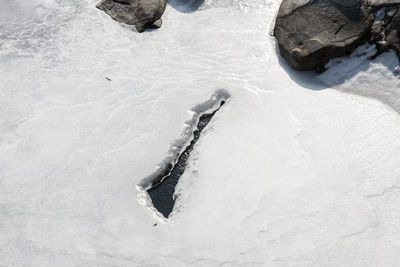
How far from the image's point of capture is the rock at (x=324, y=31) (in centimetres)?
527

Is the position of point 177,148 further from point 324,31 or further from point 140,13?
point 140,13

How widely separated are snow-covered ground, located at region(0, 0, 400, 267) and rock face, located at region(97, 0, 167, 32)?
0.75 feet

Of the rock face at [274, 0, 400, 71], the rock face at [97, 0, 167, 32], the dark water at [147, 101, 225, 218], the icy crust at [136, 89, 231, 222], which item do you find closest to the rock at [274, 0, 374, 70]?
the rock face at [274, 0, 400, 71]

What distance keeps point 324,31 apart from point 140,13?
117 inches

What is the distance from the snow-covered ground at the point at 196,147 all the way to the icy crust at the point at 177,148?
0.08 m

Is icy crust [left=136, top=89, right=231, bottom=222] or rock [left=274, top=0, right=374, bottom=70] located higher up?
rock [left=274, top=0, right=374, bottom=70]

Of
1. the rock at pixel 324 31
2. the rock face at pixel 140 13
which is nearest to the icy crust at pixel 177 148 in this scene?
the rock at pixel 324 31

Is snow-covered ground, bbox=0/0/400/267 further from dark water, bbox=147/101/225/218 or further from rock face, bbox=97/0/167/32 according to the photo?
rock face, bbox=97/0/167/32

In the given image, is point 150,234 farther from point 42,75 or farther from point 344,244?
point 42,75

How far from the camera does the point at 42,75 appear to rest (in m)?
5.66

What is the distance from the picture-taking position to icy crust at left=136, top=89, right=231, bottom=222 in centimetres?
440

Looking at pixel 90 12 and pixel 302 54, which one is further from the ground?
pixel 302 54

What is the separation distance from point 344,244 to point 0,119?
4.53m

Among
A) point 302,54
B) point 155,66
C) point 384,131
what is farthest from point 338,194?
point 155,66
